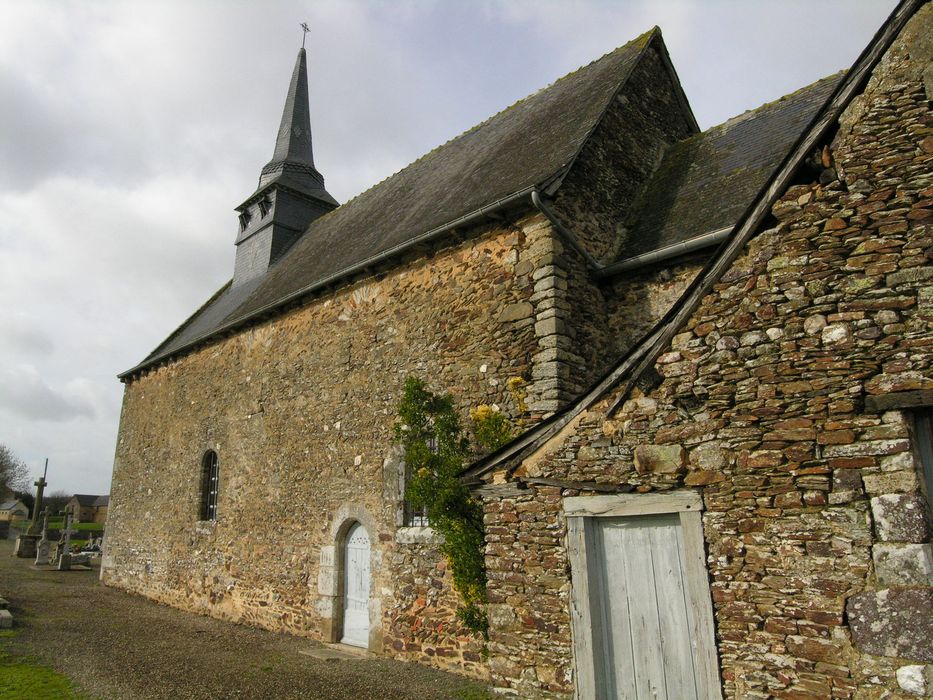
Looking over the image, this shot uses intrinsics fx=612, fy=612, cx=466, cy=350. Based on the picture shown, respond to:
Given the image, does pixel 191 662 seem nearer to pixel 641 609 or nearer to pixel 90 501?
pixel 641 609

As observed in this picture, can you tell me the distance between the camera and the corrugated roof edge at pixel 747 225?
4012 mm

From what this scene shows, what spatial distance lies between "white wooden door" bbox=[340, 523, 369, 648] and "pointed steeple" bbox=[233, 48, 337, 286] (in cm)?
929

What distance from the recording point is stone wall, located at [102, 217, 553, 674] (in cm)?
742

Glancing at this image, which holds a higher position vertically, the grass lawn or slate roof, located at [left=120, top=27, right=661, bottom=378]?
slate roof, located at [left=120, top=27, right=661, bottom=378]

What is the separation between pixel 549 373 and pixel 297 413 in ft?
16.9

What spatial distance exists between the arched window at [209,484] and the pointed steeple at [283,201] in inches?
213

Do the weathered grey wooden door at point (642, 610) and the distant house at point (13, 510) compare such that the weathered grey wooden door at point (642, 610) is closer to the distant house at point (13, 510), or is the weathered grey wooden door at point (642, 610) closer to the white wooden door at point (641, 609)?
the white wooden door at point (641, 609)

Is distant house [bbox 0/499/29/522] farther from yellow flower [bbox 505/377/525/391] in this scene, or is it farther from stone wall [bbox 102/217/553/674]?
yellow flower [bbox 505/377/525/391]

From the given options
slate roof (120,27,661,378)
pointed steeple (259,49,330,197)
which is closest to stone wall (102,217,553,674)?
slate roof (120,27,661,378)

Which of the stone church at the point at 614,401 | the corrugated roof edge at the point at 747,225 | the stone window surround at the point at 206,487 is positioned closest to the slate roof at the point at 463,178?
the stone church at the point at 614,401

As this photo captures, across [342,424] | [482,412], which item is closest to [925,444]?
[482,412]

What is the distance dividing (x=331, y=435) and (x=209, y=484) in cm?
493

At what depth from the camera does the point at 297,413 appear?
33.3 feet

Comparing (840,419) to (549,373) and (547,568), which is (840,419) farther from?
(549,373)
